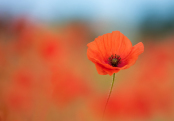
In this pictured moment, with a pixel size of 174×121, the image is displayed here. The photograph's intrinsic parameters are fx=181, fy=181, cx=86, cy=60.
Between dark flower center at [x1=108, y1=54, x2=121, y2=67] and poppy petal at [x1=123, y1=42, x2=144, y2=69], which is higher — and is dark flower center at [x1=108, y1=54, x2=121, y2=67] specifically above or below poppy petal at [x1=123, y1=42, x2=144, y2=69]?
below

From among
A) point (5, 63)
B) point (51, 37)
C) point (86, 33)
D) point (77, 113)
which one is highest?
point (86, 33)

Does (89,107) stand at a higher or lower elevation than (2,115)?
higher

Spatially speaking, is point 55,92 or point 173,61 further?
point 173,61

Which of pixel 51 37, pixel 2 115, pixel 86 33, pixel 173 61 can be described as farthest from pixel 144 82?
pixel 2 115

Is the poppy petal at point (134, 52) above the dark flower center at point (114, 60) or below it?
above

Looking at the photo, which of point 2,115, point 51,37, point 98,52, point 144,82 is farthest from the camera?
point 51,37

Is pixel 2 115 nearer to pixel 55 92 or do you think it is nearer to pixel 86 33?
pixel 55 92

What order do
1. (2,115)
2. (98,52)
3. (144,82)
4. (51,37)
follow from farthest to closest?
1. (51,37)
2. (144,82)
3. (2,115)
4. (98,52)
